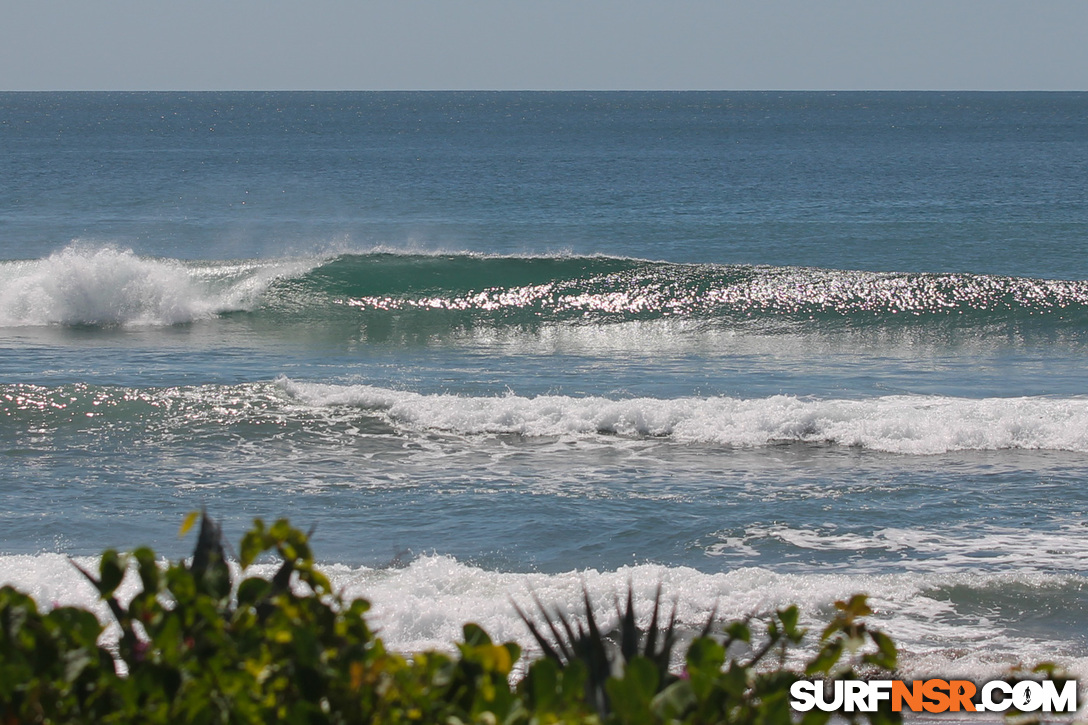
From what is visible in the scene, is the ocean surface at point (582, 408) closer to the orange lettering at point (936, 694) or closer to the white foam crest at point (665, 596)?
the white foam crest at point (665, 596)

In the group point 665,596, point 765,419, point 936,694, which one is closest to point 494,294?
point 765,419

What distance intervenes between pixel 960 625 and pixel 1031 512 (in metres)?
3.08

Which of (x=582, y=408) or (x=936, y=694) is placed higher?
(x=582, y=408)

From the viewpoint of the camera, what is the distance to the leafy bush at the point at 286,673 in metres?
2.00

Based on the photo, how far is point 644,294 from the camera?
75.5ft

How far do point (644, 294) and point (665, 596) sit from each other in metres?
16.3

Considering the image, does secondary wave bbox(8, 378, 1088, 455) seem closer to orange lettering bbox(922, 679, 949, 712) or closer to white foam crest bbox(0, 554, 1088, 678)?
white foam crest bbox(0, 554, 1088, 678)

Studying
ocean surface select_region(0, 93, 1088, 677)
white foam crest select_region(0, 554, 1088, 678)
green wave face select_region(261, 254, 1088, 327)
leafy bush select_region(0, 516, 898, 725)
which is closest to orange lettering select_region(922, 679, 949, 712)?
ocean surface select_region(0, 93, 1088, 677)

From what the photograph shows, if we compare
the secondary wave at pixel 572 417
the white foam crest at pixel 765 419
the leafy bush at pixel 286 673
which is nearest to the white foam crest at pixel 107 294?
the secondary wave at pixel 572 417

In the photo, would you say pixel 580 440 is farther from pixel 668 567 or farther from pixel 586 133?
pixel 586 133

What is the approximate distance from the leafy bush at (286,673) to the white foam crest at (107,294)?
65.3 feet

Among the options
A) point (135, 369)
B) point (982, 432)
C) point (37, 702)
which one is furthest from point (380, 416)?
point (37, 702)

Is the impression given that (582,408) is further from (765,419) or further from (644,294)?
(644,294)

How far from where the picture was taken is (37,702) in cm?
204
